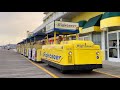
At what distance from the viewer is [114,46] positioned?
62.4 ft

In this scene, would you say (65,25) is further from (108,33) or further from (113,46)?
(108,33)

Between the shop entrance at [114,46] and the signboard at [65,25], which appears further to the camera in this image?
the shop entrance at [114,46]

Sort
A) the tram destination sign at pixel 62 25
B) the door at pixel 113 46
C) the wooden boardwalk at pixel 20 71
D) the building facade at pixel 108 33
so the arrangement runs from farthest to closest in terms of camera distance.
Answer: the door at pixel 113 46 → the building facade at pixel 108 33 → the tram destination sign at pixel 62 25 → the wooden boardwalk at pixel 20 71

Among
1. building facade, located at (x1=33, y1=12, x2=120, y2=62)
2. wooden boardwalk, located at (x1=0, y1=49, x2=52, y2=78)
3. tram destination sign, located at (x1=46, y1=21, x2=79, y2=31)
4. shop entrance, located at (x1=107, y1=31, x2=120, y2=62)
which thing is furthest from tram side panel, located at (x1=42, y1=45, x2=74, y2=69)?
shop entrance, located at (x1=107, y1=31, x2=120, y2=62)

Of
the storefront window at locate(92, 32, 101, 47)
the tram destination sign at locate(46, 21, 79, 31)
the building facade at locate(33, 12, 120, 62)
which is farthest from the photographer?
the storefront window at locate(92, 32, 101, 47)

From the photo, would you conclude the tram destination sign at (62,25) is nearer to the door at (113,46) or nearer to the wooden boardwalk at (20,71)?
the wooden boardwalk at (20,71)

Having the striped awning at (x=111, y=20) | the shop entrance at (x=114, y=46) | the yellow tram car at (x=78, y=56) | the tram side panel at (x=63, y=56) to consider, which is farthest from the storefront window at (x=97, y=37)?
the yellow tram car at (x=78, y=56)

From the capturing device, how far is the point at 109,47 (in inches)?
785

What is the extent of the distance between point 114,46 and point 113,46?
0.58ft

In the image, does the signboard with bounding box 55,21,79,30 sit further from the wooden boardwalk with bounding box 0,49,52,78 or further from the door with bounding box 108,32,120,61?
the door with bounding box 108,32,120,61

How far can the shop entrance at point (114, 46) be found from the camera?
60.2 feet

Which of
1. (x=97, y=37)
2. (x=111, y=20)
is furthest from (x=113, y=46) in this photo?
(x=97, y=37)

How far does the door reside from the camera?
60.6ft
